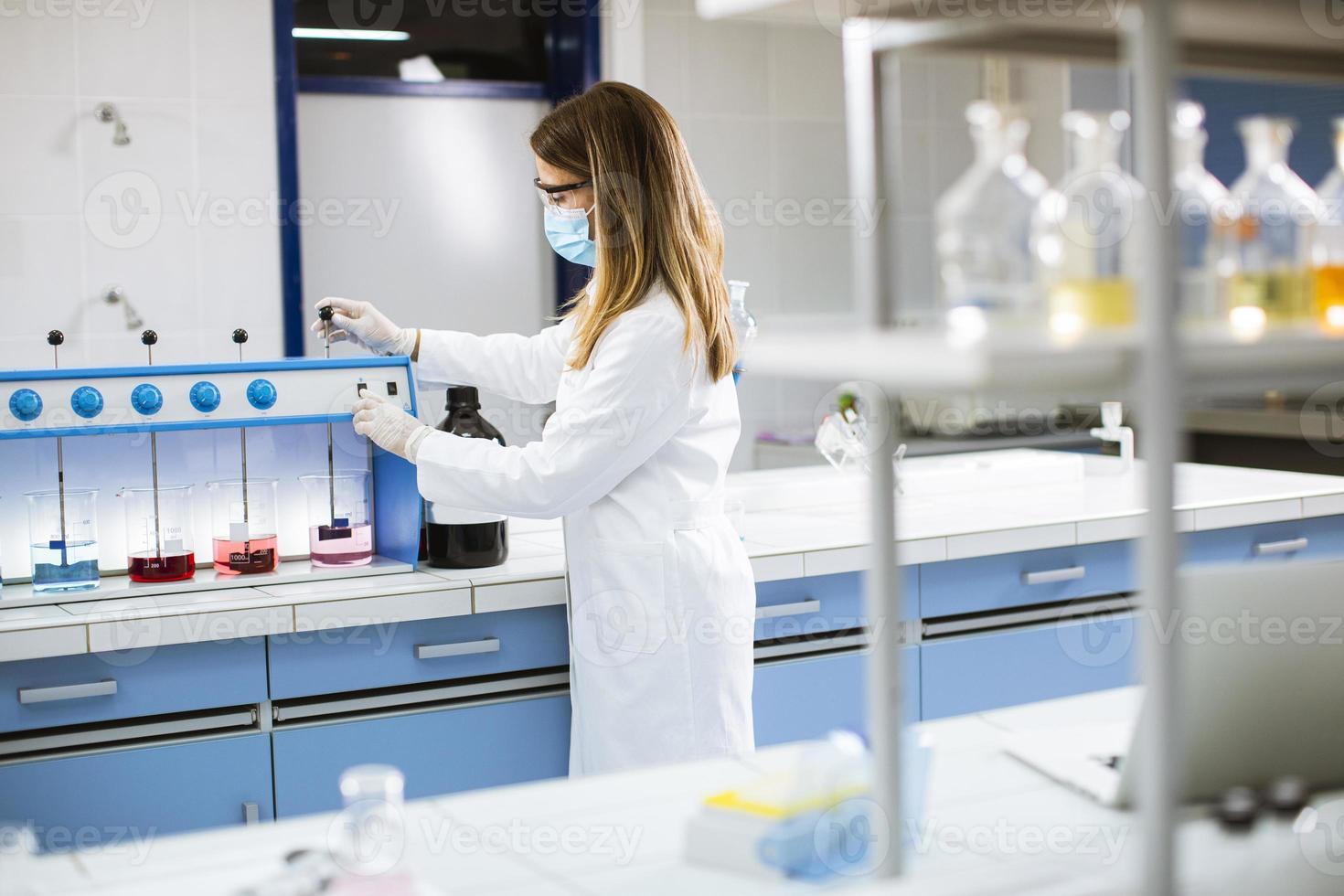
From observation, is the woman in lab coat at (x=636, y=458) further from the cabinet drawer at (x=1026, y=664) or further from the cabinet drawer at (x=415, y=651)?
the cabinet drawer at (x=1026, y=664)

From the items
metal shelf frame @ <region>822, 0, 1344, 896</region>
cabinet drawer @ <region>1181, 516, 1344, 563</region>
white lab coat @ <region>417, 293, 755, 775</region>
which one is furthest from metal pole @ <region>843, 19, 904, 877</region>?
cabinet drawer @ <region>1181, 516, 1344, 563</region>

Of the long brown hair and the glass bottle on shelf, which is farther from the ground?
the long brown hair

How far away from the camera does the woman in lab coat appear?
205 centimetres

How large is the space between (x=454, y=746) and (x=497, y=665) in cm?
15

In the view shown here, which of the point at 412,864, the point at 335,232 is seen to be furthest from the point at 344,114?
the point at 412,864

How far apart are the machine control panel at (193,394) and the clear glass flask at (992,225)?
1.45m

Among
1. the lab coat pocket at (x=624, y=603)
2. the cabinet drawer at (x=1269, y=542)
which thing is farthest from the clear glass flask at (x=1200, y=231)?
the cabinet drawer at (x=1269, y=542)

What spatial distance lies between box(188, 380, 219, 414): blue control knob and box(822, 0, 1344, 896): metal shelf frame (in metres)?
1.36

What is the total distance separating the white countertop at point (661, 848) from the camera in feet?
3.71

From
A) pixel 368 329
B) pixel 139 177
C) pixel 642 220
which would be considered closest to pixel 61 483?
pixel 368 329

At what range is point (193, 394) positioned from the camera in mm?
2205

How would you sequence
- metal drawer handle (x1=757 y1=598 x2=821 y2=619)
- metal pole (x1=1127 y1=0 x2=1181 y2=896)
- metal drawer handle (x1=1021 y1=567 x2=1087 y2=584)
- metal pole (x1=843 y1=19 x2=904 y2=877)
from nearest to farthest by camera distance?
metal pole (x1=1127 y1=0 x2=1181 y2=896) < metal pole (x1=843 y1=19 x2=904 y2=877) < metal drawer handle (x1=757 y1=598 x2=821 y2=619) < metal drawer handle (x1=1021 y1=567 x2=1087 y2=584)

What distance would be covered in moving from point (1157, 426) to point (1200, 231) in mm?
222

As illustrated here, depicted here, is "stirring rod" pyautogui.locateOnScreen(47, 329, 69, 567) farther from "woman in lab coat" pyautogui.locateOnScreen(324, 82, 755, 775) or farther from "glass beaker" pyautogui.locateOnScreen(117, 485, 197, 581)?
"woman in lab coat" pyautogui.locateOnScreen(324, 82, 755, 775)
